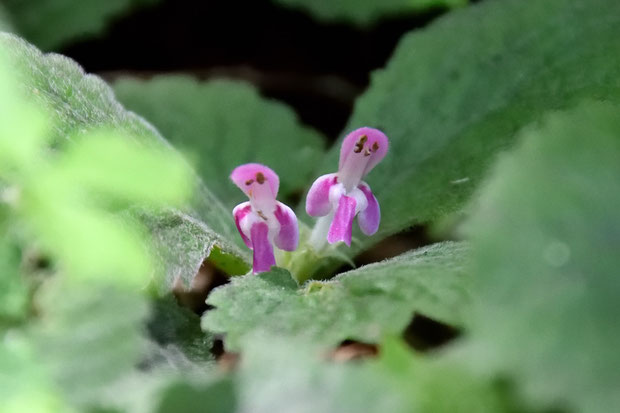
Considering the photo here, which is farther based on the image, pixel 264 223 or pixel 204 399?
pixel 264 223

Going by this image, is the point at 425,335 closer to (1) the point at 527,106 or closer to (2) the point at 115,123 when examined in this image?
(1) the point at 527,106

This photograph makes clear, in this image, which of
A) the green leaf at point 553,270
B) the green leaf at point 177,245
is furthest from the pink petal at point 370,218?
the green leaf at point 553,270

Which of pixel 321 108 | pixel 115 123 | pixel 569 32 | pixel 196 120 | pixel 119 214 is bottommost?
pixel 119 214

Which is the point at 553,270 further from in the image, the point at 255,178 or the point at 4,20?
the point at 4,20

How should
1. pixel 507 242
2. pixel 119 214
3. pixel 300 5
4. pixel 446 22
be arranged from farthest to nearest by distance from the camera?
1. pixel 300 5
2. pixel 446 22
3. pixel 119 214
4. pixel 507 242

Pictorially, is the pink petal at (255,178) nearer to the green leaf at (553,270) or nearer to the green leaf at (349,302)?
the green leaf at (349,302)

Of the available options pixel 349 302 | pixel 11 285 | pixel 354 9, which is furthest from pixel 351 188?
pixel 354 9

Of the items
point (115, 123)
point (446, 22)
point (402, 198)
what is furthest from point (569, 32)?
point (115, 123)
